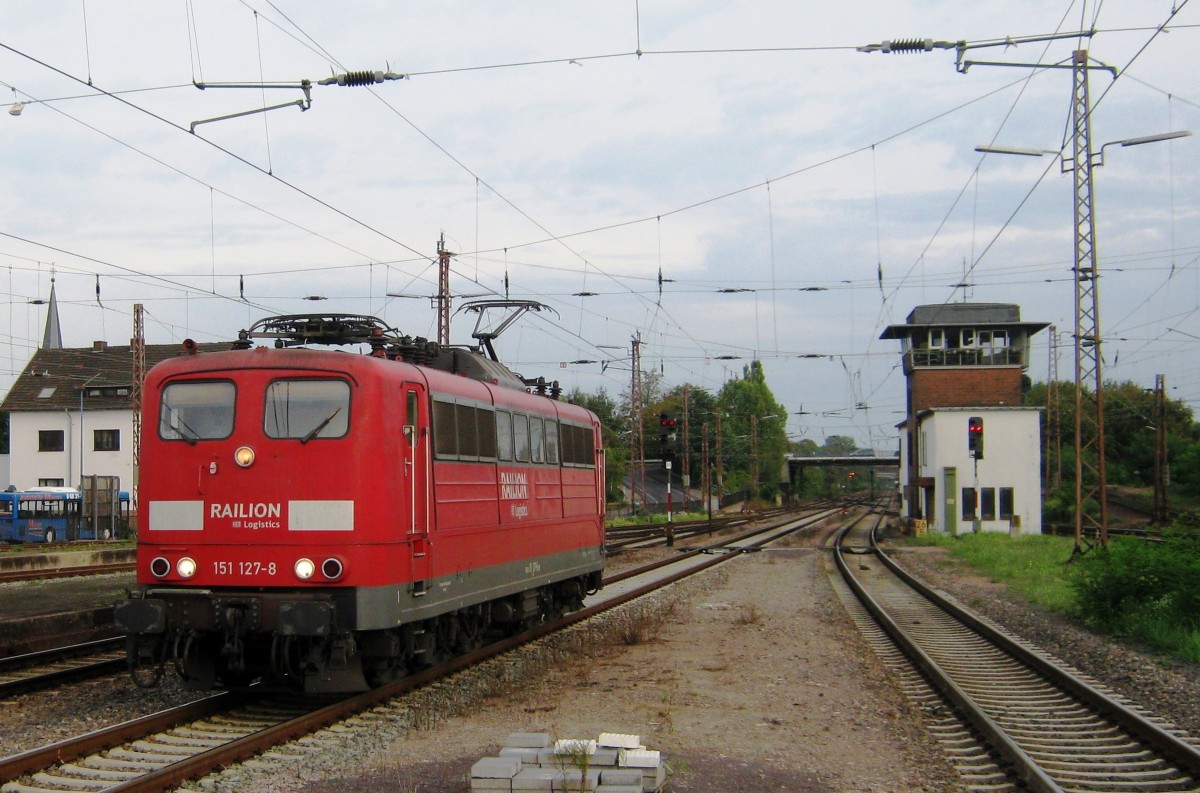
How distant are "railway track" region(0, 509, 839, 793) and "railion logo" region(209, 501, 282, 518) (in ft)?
5.01

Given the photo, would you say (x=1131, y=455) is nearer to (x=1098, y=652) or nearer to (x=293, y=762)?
(x=1098, y=652)

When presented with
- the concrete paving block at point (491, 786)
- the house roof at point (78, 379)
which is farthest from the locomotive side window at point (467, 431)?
the house roof at point (78, 379)

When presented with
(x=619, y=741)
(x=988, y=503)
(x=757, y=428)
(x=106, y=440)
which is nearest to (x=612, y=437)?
(x=757, y=428)

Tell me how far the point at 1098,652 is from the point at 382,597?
8585 millimetres

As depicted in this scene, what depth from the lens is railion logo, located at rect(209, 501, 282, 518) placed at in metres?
9.43

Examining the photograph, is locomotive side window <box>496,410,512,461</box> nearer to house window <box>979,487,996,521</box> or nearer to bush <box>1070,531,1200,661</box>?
bush <box>1070,531,1200,661</box>

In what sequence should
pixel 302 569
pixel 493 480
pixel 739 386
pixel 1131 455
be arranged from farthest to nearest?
pixel 739 386, pixel 1131 455, pixel 493 480, pixel 302 569

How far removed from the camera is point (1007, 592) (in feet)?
70.8

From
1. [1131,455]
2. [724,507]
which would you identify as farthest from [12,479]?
[1131,455]

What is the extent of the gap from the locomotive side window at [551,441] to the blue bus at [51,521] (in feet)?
92.4

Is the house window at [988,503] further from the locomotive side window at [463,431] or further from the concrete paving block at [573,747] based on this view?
the concrete paving block at [573,747]

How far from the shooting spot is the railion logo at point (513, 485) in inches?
494

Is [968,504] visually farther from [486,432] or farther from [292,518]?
[292,518]

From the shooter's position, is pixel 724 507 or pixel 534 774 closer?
pixel 534 774
